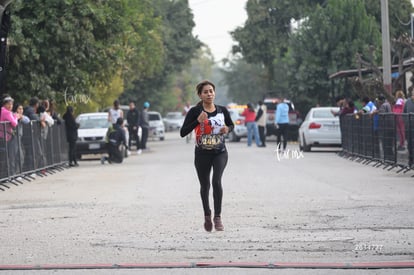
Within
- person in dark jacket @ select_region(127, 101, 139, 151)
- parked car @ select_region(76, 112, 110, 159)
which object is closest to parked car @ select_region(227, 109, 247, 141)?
person in dark jacket @ select_region(127, 101, 139, 151)

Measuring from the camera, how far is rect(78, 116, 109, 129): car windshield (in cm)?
3609

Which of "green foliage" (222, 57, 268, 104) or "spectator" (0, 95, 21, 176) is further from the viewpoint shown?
"green foliage" (222, 57, 268, 104)

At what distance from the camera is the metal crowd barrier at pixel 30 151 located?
21.6 metres

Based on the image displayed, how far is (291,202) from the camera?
1595 centimetres

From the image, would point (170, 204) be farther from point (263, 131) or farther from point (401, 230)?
point (263, 131)

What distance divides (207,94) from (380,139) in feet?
44.4

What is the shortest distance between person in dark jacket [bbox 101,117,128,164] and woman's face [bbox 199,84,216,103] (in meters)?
19.4

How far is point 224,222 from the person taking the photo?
13.2m

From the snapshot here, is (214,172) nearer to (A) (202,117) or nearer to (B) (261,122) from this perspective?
(A) (202,117)

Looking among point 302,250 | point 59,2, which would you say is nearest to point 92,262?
point 302,250

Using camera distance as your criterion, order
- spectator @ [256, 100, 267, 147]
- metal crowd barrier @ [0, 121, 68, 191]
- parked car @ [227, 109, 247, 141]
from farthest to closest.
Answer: parked car @ [227, 109, 247, 141] → spectator @ [256, 100, 267, 147] → metal crowd barrier @ [0, 121, 68, 191]

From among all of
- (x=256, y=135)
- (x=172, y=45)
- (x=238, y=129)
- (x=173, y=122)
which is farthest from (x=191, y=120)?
(x=173, y=122)

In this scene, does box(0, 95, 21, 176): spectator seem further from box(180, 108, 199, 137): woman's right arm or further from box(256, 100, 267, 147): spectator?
box(256, 100, 267, 147): spectator

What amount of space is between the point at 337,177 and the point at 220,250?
1159 cm
